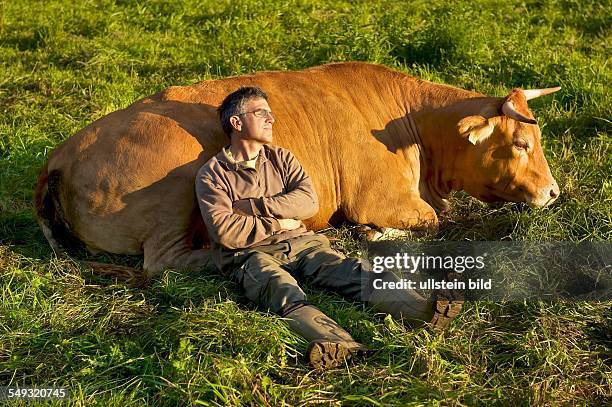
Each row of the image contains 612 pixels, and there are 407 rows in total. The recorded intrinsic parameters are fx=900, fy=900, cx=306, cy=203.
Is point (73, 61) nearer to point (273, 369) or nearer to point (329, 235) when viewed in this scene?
point (329, 235)

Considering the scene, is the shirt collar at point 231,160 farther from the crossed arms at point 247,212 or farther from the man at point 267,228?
the crossed arms at point 247,212

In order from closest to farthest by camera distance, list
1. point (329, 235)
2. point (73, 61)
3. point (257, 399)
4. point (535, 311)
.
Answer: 1. point (257, 399)
2. point (535, 311)
3. point (329, 235)
4. point (73, 61)

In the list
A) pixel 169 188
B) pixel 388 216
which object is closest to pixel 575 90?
pixel 388 216

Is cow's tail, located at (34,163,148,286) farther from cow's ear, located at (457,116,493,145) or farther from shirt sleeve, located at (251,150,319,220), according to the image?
cow's ear, located at (457,116,493,145)

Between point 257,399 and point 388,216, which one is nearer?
point 257,399

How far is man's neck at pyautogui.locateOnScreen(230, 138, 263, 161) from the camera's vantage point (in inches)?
224

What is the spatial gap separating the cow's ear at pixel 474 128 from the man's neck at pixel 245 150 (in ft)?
5.32

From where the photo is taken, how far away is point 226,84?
6.43m

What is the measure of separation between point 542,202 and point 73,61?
5180 millimetres

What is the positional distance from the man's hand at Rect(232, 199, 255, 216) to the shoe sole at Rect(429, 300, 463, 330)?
52.8 inches

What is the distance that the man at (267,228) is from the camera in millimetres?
A: 5047

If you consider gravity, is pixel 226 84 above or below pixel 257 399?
above

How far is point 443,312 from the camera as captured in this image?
4859mm

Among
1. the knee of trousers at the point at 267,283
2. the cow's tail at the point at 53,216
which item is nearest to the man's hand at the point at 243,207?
the knee of trousers at the point at 267,283
